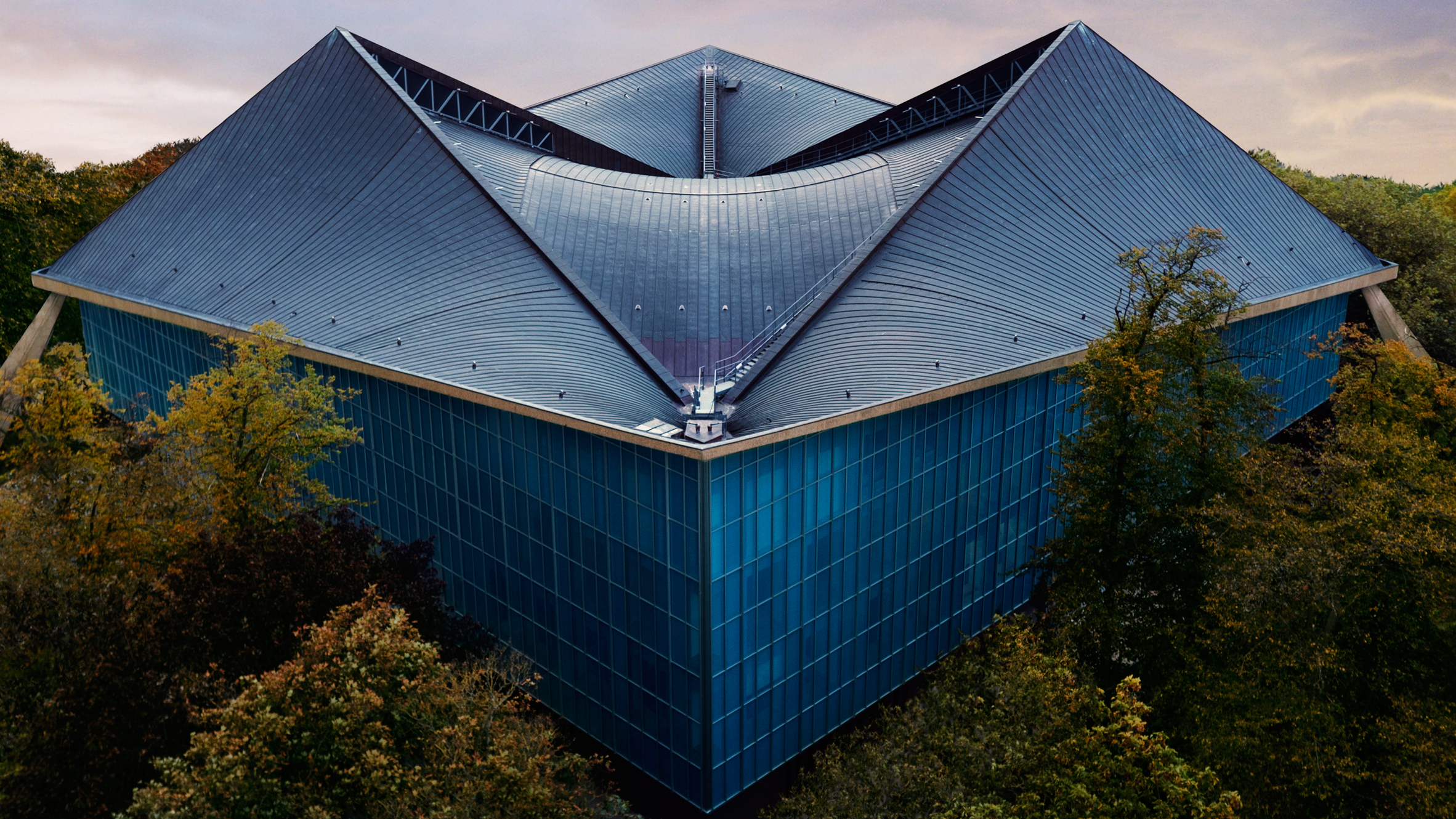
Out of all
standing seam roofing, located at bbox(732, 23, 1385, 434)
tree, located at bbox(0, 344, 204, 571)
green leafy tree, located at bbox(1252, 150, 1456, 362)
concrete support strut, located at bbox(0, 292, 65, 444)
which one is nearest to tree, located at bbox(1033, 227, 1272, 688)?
standing seam roofing, located at bbox(732, 23, 1385, 434)

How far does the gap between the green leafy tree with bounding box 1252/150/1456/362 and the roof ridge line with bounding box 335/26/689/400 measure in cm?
3570

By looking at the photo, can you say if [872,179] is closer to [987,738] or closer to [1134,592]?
[1134,592]

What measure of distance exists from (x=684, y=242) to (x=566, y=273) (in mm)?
6271

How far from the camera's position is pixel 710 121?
50875 millimetres

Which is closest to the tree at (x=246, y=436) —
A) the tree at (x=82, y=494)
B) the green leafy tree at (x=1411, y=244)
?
the tree at (x=82, y=494)

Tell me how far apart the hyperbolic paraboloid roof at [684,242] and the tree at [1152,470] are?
3964mm

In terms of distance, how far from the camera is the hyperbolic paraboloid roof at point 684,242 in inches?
877

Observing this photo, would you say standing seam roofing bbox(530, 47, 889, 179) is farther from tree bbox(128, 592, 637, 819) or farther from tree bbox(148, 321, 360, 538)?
tree bbox(128, 592, 637, 819)

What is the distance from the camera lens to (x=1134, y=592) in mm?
18234

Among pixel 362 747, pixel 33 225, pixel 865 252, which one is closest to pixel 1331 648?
pixel 865 252

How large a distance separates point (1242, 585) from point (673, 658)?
33.6ft

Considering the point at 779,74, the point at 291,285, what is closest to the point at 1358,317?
the point at 779,74

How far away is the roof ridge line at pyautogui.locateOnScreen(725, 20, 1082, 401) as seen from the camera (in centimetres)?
2184

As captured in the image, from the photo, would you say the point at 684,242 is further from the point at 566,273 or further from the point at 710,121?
the point at 710,121
